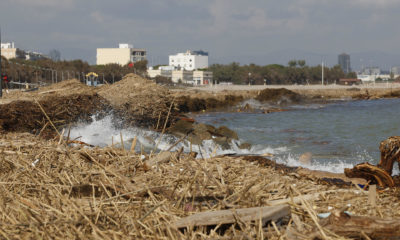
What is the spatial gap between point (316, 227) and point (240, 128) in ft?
67.4

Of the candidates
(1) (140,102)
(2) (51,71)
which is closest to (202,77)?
(2) (51,71)

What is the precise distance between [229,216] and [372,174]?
3.46 meters

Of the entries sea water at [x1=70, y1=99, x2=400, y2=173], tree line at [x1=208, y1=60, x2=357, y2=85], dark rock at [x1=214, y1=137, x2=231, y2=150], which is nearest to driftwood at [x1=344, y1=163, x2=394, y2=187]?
sea water at [x1=70, y1=99, x2=400, y2=173]

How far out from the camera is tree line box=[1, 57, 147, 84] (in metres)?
65.9

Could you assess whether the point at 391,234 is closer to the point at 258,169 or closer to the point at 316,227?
the point at 316,227

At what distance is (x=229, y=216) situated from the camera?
354 cm

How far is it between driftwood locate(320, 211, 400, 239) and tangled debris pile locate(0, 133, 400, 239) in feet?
0.07

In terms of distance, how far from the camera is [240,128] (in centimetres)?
2395

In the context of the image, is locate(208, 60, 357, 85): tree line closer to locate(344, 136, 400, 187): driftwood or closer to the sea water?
the sea water

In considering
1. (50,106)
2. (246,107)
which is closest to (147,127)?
(50,106)

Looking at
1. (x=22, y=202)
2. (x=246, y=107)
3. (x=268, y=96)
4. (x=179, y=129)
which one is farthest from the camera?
(x=268, y=96)

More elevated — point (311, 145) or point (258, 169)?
point (258, 169)

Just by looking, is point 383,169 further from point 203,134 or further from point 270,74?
point 270,74

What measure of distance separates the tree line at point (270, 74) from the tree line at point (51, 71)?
2621 cm
